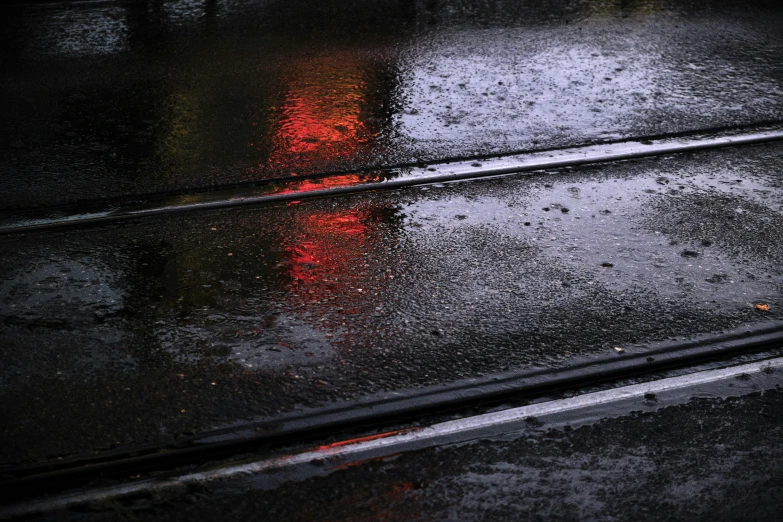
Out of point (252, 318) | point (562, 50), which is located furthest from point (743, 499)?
point (562, 50)

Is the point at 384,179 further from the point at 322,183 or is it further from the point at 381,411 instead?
the point at 381,411

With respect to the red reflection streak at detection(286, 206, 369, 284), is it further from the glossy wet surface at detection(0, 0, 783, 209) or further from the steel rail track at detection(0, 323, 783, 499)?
the steel rail track at detection(0, 323, 783, 499)

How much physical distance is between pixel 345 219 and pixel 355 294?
66 centimetres

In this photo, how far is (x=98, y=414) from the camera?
2.61 metres

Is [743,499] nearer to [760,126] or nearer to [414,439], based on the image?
[414,439]

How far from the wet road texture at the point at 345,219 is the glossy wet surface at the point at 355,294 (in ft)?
0.04

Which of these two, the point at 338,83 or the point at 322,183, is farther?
the point at 338,83


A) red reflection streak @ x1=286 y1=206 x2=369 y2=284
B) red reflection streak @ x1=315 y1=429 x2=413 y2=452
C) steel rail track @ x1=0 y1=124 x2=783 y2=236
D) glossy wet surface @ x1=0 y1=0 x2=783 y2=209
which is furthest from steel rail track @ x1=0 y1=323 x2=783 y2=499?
glossy wet surface @ x1=0 y1=0 x2=783 y2=209

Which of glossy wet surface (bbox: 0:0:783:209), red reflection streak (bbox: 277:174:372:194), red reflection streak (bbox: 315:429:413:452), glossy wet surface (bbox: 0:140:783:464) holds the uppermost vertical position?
glossy wet surface (bbox: 0:0:783:209)

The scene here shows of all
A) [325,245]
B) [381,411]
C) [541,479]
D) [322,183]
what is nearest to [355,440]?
[381,411]

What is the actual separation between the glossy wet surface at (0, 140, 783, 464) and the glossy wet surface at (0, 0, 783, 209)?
564 mm

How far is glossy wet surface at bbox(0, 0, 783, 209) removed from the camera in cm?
444

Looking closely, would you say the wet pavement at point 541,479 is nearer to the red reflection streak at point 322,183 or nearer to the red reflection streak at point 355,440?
the red reflection streak at point 355,440

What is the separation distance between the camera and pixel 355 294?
3309mm
